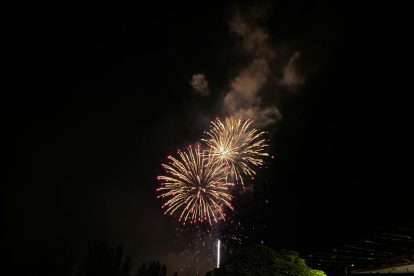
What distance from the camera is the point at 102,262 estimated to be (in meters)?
21.4

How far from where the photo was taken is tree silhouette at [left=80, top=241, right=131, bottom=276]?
20.6 metres

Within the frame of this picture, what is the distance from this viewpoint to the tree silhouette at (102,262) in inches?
812

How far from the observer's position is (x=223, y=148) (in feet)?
77.8

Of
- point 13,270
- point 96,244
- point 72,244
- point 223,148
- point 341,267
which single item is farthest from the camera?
point 341,267

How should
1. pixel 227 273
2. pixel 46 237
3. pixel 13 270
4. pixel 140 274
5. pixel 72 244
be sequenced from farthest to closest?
pixel 140 274 → pixel 72 244 → pixel 46 237 → pixel 13 270 → pixel 227 273

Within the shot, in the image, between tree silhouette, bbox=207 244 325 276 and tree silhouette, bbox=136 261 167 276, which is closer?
tree silhouette, bbox=207 244 325 276

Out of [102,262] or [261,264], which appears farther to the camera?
[102,262]

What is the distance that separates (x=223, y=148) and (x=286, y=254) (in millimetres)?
12192

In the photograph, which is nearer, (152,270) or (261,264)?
(261,264)

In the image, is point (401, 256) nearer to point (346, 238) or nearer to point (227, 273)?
point (227, 273)

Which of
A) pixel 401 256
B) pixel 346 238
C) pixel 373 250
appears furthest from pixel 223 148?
pixel 346 238

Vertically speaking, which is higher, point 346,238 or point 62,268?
point 346,238

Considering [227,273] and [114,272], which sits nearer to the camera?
[227,273]

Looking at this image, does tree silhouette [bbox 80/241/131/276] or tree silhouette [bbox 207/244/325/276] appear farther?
tree silhouette [bbox 80/241/131/276]
